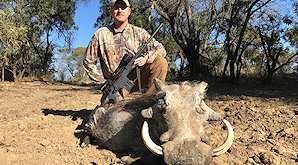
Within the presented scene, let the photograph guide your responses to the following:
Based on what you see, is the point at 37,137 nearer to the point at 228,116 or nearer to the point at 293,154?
the point at 228,116

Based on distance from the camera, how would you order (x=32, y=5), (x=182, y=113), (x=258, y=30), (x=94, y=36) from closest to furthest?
1. (x=182, y=113)
2. (x=94, y=36)
3. (x=258, y=30)
4. (x=32, y=5)

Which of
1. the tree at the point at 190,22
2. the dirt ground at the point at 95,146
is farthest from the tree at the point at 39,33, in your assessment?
the dirt ground at the point at 95,146

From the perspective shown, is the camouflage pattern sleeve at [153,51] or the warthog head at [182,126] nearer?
the warthog head at [182,126]

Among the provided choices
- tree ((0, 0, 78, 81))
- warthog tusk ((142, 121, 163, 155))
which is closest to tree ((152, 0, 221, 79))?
tree ((0, 0, 78, 81))

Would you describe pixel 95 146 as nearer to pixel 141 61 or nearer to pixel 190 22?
pixel 141 61

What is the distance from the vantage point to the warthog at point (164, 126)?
86.0 inches

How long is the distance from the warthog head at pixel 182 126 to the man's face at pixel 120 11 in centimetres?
127

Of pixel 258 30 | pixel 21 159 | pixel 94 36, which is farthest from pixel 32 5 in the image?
pixel 21 159

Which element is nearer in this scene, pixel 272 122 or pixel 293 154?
pixel 293 154

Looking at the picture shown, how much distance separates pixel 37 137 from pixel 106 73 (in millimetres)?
999

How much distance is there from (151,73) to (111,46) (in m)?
0.53

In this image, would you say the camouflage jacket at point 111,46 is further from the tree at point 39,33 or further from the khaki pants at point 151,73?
the tree at point 39,33

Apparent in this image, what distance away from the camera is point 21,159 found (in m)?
3.11

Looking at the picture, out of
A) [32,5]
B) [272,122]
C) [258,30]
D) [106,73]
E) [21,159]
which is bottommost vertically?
[21,159]
